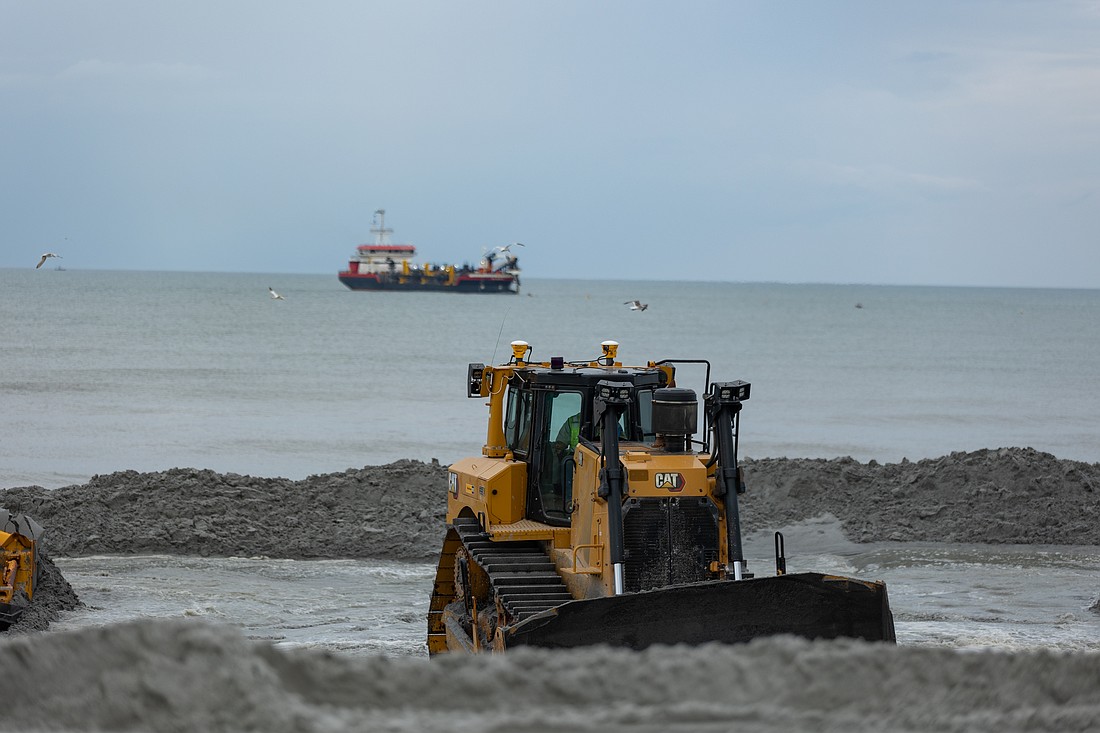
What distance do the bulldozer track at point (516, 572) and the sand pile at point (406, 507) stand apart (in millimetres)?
6155

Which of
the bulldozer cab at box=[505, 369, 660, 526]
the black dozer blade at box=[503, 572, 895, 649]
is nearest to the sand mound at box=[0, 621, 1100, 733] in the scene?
the black dozer blade at box=[503, 572, 895, 649]

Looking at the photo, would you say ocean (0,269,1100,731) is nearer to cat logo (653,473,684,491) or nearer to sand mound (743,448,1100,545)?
sand mound (743,448,1100,545)

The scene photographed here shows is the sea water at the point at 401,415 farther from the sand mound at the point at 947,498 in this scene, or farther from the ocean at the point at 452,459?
the sand mound at the point at 947,498

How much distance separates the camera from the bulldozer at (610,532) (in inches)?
302

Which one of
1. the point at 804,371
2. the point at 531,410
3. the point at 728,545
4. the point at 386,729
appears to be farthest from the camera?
the point at 804,371

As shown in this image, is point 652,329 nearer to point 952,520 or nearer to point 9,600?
point 952,520

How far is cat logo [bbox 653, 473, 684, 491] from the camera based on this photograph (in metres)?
8.67

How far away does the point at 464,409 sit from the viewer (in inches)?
1352

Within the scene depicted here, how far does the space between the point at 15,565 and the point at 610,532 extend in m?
6.20

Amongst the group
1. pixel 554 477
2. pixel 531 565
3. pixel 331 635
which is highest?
pixel 554 477

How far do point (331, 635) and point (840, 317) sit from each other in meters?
111

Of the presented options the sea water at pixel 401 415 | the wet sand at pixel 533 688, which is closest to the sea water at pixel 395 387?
the sea water at pixel 401 415

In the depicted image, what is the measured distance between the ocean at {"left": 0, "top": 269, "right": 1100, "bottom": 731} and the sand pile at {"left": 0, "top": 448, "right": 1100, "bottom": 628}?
0.50 metres

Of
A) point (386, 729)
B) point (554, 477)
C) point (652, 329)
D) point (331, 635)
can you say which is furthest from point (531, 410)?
point (652, 329)
